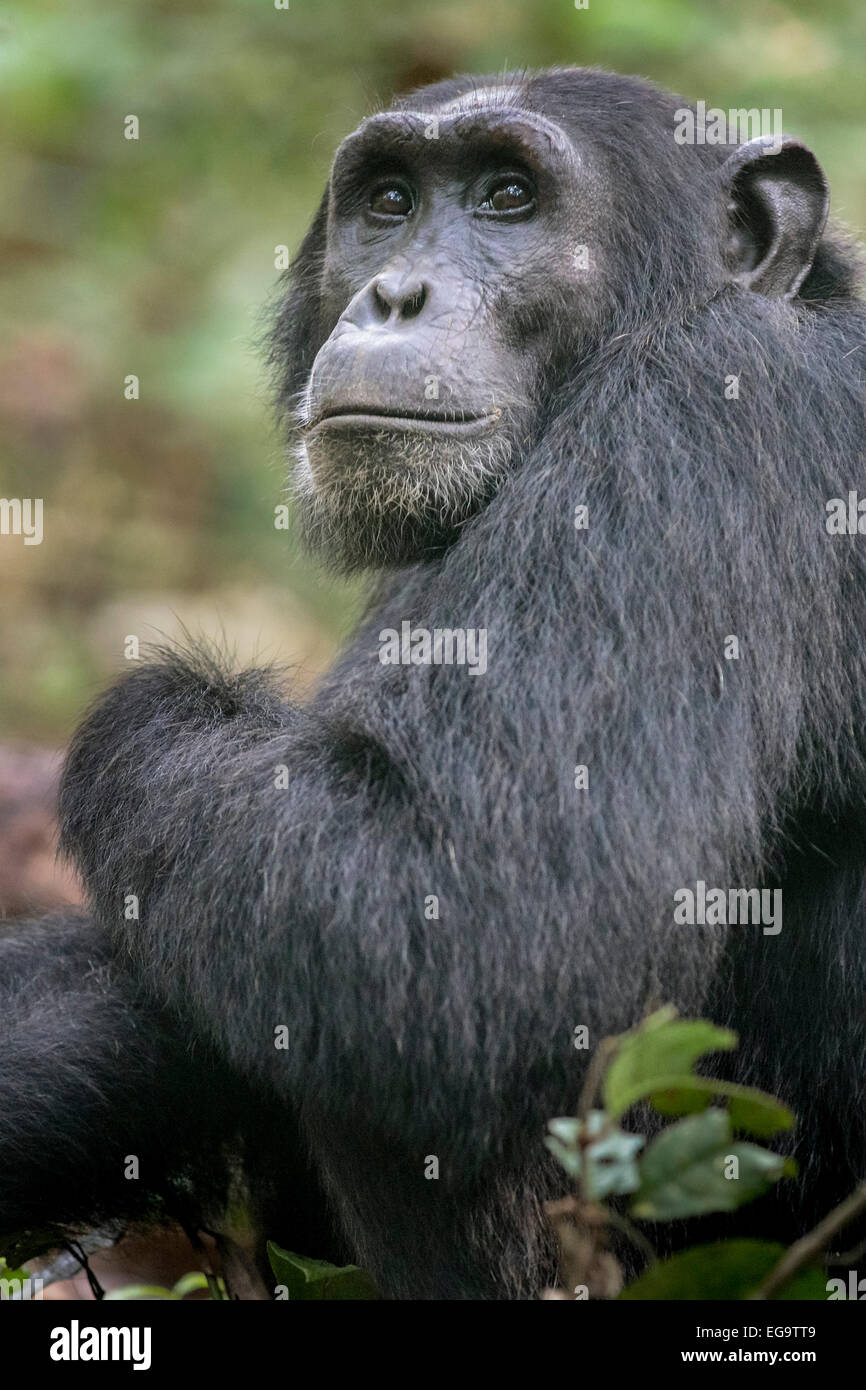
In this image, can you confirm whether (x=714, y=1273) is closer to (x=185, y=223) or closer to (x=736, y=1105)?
(x=736, y=1105)

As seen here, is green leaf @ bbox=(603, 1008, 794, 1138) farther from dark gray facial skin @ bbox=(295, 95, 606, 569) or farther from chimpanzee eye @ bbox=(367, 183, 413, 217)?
chimpanzee eye @ bbox=(367, 183, 413, 217)

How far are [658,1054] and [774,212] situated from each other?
9.90ft

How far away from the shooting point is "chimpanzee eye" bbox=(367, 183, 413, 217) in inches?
208

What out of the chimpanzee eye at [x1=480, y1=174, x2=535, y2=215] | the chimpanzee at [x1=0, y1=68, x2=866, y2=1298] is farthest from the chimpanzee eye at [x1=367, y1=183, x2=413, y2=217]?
A: the chimpanzee eye at [x1=480, y1=174, x2=535, y2=215]

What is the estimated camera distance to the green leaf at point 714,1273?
9.56ft

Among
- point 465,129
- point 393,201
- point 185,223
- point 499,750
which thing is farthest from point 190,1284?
point 185,223

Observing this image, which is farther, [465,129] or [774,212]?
[465,129]

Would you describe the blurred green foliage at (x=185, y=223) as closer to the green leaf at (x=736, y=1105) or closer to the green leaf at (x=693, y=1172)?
the green leaf at (x=736, y=1105)

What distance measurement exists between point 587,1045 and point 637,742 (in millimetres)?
733

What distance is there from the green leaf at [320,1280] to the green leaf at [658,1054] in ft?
6.61

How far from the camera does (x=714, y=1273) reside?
9.64ft
